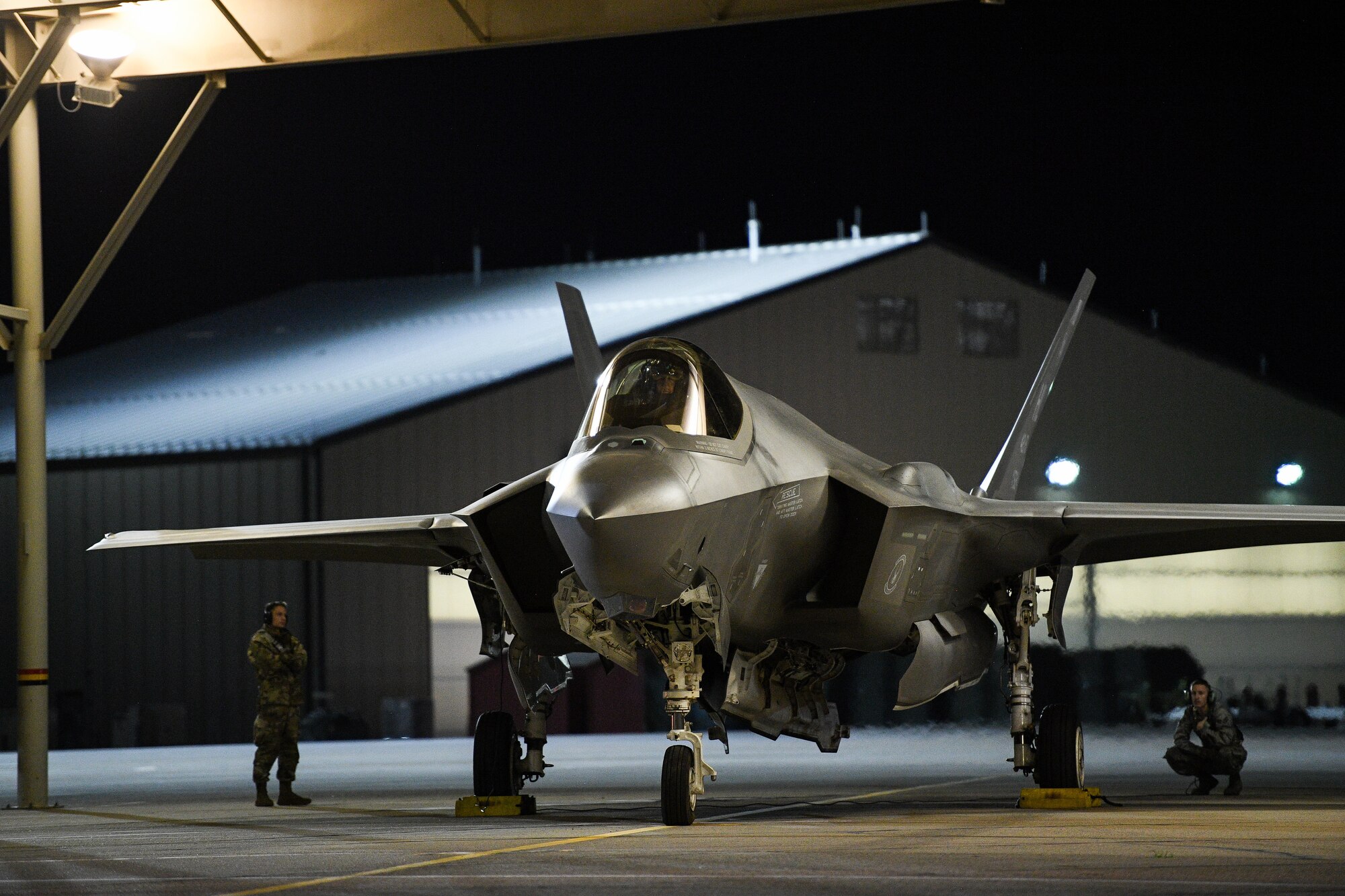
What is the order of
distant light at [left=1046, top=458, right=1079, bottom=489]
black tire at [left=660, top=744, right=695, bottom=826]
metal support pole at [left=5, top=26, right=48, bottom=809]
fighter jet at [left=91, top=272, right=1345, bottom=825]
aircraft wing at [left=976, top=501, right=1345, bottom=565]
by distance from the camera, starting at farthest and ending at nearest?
distant light at [left=1046, top=458, right=1079, bottom=489], metal support pole at [left=5, top=26, right=48, bottom=809], aircraft wing at [left=976, top=501, right=1345, bottom=565], black tire at [left=660, top=744, right=695, bottom=826], fighter jet at [left=91, top=272, right=1345, bottom=825]

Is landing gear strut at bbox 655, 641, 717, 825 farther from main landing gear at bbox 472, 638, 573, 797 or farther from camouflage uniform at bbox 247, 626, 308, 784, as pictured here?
camouflage uniform at bbox 247, 626, 308, 784

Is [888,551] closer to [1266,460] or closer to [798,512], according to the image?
[798,512]

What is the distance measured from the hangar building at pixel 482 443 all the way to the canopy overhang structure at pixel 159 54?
12.5 m

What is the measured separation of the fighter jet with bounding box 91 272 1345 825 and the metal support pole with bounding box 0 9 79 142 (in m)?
3.41

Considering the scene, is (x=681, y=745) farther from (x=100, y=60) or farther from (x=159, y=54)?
(x=159, y=54)

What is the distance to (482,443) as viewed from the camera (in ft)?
93.4

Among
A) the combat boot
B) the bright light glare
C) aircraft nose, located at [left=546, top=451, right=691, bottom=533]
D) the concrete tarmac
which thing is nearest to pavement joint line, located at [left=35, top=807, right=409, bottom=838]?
the concrete tarmac

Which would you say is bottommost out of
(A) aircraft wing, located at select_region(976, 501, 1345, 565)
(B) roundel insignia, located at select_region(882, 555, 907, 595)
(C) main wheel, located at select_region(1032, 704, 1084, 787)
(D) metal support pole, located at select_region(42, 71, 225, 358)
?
(C) main wheel, located at select_region(1032, 704, 1084, 787)

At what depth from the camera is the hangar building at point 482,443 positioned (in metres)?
27.4

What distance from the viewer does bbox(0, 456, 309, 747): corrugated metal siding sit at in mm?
27469

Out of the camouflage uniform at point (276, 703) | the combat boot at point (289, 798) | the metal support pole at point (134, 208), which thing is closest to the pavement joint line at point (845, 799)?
the combat boot at point (289, 798)

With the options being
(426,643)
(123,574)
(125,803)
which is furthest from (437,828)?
(123,574)

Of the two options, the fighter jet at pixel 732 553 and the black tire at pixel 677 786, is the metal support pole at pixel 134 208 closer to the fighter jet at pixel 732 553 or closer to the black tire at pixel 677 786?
the fighter jet at pixel 732 553

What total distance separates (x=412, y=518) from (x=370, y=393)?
707 inches
